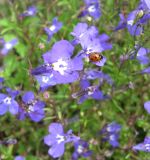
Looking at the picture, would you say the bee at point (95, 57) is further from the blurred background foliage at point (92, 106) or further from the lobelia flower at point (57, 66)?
the blurred background foliage at point (92, 106)

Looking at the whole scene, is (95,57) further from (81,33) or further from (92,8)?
(92,8)

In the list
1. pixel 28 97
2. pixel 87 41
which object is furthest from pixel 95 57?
pixel 28 97

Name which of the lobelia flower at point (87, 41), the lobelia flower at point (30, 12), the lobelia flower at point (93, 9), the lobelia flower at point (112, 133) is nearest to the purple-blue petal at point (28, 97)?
the lobelia flower at point (87, 41)

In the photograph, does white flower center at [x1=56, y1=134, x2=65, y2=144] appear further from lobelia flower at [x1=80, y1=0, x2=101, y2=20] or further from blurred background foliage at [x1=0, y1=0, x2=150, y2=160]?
lobelia flower at [x1=80, y1=0, x2=101, y2=20]

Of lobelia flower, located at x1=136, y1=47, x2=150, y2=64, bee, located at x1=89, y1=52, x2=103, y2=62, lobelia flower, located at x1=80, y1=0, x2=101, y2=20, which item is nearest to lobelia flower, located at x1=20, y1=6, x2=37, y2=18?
lobelia flower, located at x1=80, y1=0, x2=101, y2=20

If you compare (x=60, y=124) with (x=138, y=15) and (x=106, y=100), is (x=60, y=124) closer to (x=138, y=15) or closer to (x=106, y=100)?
(x=106, y=100)

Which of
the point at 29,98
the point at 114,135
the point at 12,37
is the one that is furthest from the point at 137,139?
the point at 12,37

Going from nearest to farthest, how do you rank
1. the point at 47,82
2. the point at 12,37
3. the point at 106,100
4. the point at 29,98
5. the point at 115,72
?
the point at 47,82 < the point at 29,98 < the point at 115,72 < the point at 106,100 < the point at 12,37
